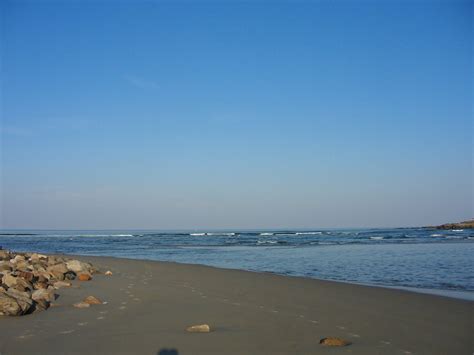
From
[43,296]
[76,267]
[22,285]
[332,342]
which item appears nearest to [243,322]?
[332,342]

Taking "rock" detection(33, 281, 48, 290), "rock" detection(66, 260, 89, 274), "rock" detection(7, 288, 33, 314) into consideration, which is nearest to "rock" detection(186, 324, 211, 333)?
"rock" detection(7, 288, 33, 314)

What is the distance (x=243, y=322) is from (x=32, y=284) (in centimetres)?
575

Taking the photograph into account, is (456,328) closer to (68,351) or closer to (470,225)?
(68,351)

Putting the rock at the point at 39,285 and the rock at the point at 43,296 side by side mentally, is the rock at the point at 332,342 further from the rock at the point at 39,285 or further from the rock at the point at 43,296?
the rock at the point at 39,285

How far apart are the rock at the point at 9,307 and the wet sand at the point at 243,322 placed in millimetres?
133

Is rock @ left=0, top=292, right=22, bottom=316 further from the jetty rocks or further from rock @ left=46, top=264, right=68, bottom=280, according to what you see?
rock @ left=46, top=264, right=68, bottom=280

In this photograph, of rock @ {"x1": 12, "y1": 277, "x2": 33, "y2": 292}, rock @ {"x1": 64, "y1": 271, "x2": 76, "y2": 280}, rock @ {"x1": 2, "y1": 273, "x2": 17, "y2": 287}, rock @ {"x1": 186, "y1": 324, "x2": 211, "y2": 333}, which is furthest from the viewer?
rock @ {"x1": 64, "y1": 271, "x2": 76, "y2": 280}

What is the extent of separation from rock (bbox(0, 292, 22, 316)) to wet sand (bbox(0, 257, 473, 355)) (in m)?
0.13

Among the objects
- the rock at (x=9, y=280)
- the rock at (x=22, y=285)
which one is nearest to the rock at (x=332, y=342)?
the rock at (x=22, y=285)

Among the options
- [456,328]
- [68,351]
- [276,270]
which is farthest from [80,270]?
[456,328]

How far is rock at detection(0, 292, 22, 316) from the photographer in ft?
21.6

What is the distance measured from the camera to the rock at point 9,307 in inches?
259

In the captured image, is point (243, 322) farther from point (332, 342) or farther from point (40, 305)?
point (40, 305)

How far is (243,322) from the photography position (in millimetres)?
6770
